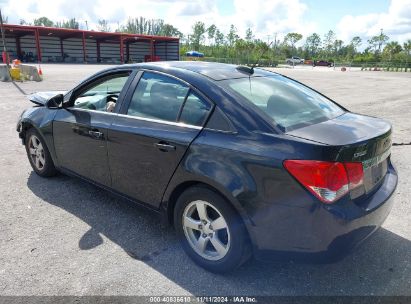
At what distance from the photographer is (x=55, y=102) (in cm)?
404

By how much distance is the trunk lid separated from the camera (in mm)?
2273

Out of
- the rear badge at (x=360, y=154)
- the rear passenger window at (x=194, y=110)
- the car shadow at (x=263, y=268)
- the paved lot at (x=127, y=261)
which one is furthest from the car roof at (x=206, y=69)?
the car shadow at (x=263, y=268)

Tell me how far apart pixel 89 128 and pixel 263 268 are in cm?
217

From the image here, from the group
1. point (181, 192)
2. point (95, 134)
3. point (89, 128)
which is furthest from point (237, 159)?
point (89, 128)

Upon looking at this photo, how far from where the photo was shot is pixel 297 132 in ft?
7.99

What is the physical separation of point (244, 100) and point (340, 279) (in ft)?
5.13

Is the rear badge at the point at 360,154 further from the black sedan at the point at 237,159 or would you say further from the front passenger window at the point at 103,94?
the front passenger window at the point at 103,94

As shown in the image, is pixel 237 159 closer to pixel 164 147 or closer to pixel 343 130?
pixel 164 147

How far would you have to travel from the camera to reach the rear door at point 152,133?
2.81m

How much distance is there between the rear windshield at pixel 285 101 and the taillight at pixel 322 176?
354mm

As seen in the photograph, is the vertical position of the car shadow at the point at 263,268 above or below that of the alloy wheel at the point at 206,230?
below

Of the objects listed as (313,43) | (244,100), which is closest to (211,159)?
(244,100)

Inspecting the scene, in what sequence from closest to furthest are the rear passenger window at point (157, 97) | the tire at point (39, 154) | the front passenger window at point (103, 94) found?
the rear passenger window at point (157, 97)
the front passenger window at point (103, 94)
the tire at point (39, 154)

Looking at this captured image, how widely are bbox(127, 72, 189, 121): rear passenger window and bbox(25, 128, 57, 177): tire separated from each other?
1814 mm
